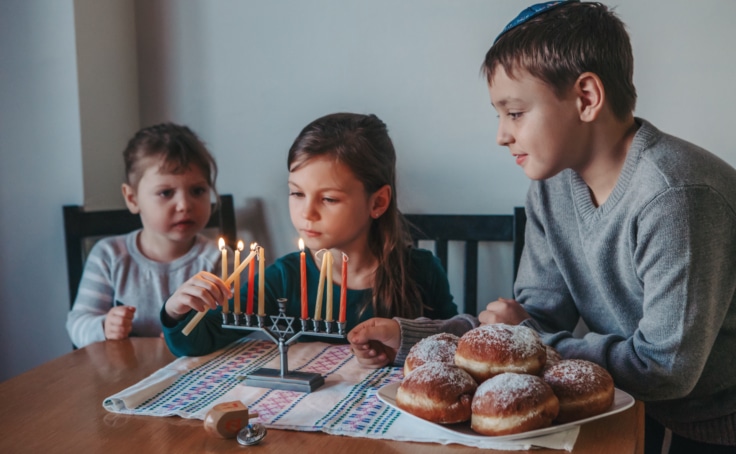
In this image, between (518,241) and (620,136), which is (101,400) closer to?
(620,136)

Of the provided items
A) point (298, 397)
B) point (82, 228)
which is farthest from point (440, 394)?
point (82, 228)

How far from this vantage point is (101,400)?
1119 mm

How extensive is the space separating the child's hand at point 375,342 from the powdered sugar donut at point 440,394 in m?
0.27

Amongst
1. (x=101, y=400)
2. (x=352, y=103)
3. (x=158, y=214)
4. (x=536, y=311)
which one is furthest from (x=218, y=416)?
(x=352, y=103)

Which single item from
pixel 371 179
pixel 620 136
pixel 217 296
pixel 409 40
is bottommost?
pixel 217 296

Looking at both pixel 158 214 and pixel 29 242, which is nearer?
pixel 158 214

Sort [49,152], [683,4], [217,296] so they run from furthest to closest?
[49,152] → [683,4] → [217,296]

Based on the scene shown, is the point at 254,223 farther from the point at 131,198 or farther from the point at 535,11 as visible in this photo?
the point at 535,11

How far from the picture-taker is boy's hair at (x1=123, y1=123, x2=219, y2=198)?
77.6 inches

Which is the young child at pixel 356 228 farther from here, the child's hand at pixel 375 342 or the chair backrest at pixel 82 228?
the chair backrest at pixel 82 228

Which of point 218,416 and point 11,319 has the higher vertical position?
point 218,416

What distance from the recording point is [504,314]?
1310 mm

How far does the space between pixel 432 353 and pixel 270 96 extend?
4.45 feet

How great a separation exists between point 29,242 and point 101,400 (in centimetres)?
113
